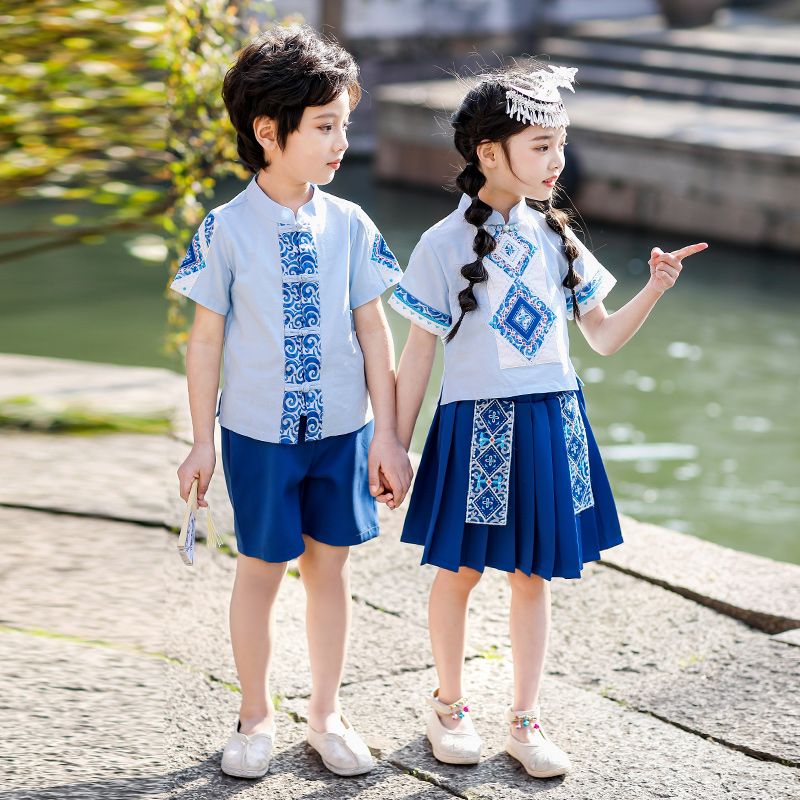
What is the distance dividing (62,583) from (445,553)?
3.66ft

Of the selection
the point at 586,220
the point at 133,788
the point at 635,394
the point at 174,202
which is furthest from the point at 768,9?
the point at 133,788

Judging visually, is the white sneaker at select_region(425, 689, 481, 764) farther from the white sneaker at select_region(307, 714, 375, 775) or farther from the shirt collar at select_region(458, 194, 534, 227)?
the shirt collar at select_region(458, 194, 534, 227)

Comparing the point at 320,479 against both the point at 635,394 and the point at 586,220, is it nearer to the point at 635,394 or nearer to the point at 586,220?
the point at 635,394

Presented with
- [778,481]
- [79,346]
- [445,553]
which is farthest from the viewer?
[79,346]

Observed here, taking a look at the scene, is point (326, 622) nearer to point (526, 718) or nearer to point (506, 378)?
point (526, 718)

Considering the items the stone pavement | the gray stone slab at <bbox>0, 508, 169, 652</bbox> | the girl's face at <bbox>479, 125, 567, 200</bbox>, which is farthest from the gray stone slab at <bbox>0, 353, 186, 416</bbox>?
the girl's face at <bbox>479, 125, 567, 200</bbox>

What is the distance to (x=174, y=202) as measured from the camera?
4.75 m

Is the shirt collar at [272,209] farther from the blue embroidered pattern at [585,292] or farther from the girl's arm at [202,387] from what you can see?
the blue embroidered pattern at [585,292]

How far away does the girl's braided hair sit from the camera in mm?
2441

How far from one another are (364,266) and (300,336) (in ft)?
0.71

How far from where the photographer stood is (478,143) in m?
2.49

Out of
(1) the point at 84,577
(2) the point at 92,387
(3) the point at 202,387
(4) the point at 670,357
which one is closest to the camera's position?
(3) the point at 202,387

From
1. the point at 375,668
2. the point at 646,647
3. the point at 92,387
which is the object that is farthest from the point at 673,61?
the point at 375,668

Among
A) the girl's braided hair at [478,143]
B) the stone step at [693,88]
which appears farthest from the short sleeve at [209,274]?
the stone step at [693,88]
